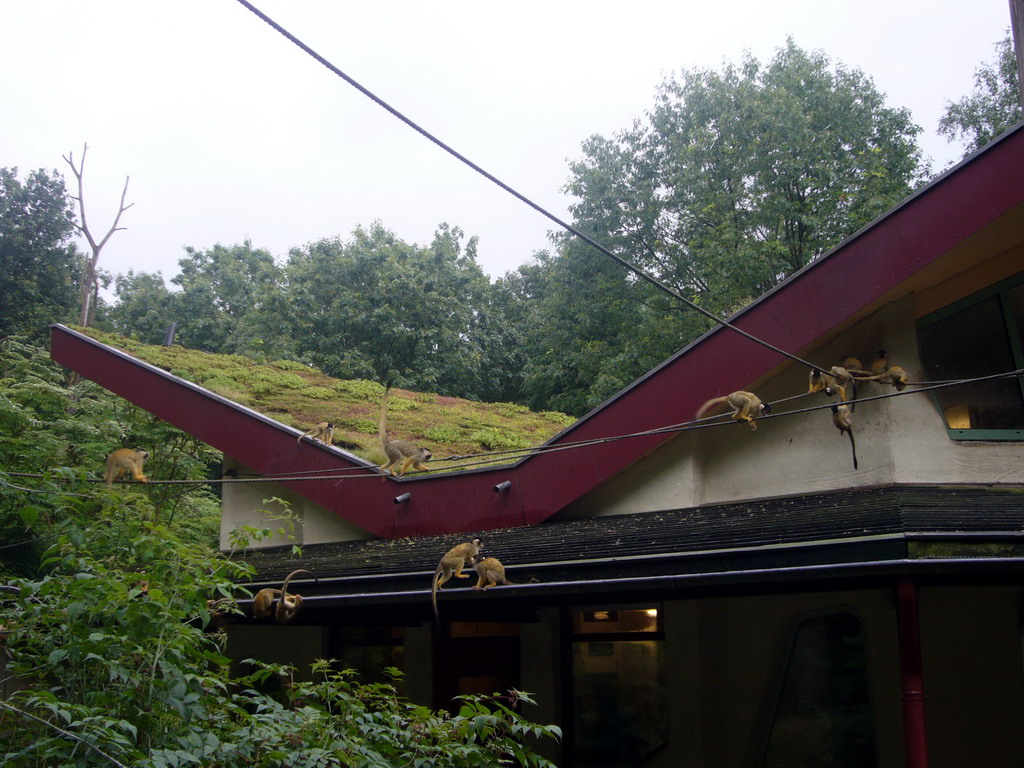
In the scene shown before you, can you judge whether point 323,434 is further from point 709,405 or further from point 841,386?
point 841,386

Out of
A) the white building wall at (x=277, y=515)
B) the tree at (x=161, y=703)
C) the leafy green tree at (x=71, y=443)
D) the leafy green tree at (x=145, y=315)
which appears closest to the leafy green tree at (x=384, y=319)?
the leafy green tree at (x=145, y=315)

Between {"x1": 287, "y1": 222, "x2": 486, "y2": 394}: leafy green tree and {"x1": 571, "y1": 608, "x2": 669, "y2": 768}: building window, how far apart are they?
1942 centimetres

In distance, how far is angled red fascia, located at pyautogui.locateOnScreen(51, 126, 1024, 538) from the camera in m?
6.13

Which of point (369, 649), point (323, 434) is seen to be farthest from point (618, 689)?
point (323, 434)

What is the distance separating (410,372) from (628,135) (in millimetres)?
9530

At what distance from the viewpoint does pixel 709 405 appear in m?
6.81

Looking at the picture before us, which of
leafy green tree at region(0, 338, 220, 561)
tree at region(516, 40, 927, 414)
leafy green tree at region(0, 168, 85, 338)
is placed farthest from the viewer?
leafy green tree at region(0, 168, 85, 338)

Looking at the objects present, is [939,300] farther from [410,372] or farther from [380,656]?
[410,372]

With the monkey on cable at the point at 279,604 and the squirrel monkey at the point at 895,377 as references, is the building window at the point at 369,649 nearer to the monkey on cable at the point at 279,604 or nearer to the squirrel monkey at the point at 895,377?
the monkey on cable at the point at 279,604

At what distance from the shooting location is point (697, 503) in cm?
714

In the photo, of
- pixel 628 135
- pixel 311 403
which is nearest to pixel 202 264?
pixel 628 135

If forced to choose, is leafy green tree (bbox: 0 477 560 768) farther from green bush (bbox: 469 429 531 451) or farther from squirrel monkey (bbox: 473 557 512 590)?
green bush (bbox: 469 429 531 451)

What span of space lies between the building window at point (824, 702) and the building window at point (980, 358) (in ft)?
5.63

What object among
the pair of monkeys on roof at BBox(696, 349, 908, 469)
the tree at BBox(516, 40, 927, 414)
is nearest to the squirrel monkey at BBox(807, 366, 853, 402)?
the pair of monkeys on roof at BBox(696, 349, 908, 469)
